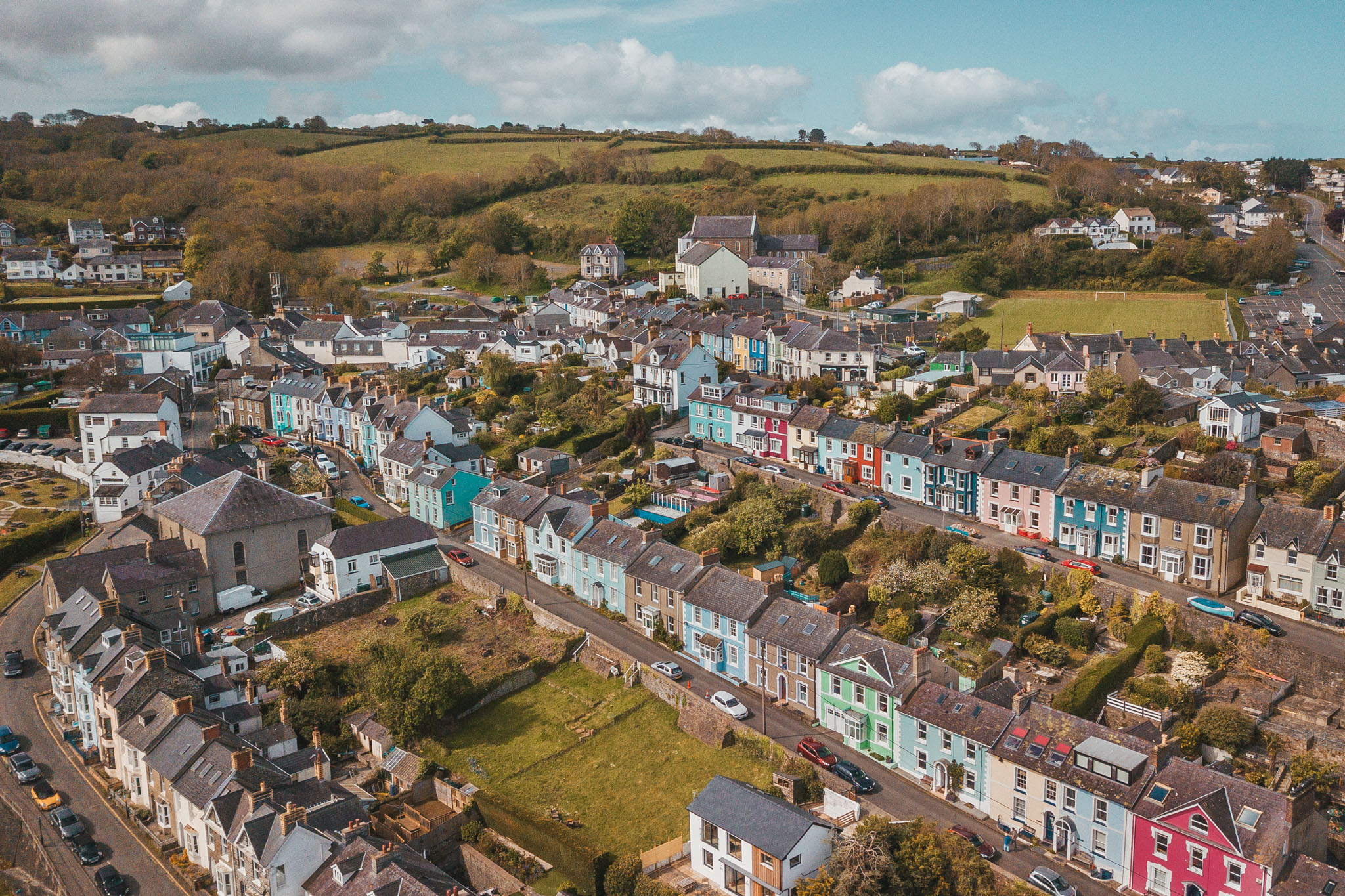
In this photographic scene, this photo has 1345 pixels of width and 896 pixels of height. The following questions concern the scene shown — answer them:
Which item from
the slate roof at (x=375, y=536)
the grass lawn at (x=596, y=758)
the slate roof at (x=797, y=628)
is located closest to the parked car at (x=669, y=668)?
the grass lawn at (x=596, y=758)

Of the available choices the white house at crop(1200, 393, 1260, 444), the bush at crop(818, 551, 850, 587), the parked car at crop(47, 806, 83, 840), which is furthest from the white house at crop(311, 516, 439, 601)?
the white house at crop(1200, 393, 1260, 444)

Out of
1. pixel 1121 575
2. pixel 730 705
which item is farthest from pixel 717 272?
pixel 730 705

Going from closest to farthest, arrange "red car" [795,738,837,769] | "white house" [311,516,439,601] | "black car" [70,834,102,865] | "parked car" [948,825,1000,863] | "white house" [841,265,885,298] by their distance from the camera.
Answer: "parked car" [948,825,1000,863] < "black car" [70,834,102,865] < "red car" [795,738,837,769] < "white house" [311,516,439,601] < "white house" [841,265,885,298]

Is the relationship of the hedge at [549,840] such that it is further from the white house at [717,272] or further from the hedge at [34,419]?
the white house at [717,272]

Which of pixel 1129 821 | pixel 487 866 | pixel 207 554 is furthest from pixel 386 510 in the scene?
pixel 1129 821

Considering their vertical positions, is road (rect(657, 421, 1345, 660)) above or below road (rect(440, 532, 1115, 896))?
above

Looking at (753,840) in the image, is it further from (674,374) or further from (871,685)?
(674,374)

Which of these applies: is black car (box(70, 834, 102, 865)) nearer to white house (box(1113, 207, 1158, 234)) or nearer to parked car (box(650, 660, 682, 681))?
parked car (box(650, 660, 682, 681))

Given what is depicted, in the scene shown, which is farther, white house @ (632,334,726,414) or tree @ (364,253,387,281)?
tree @ (364,253,387,281)
